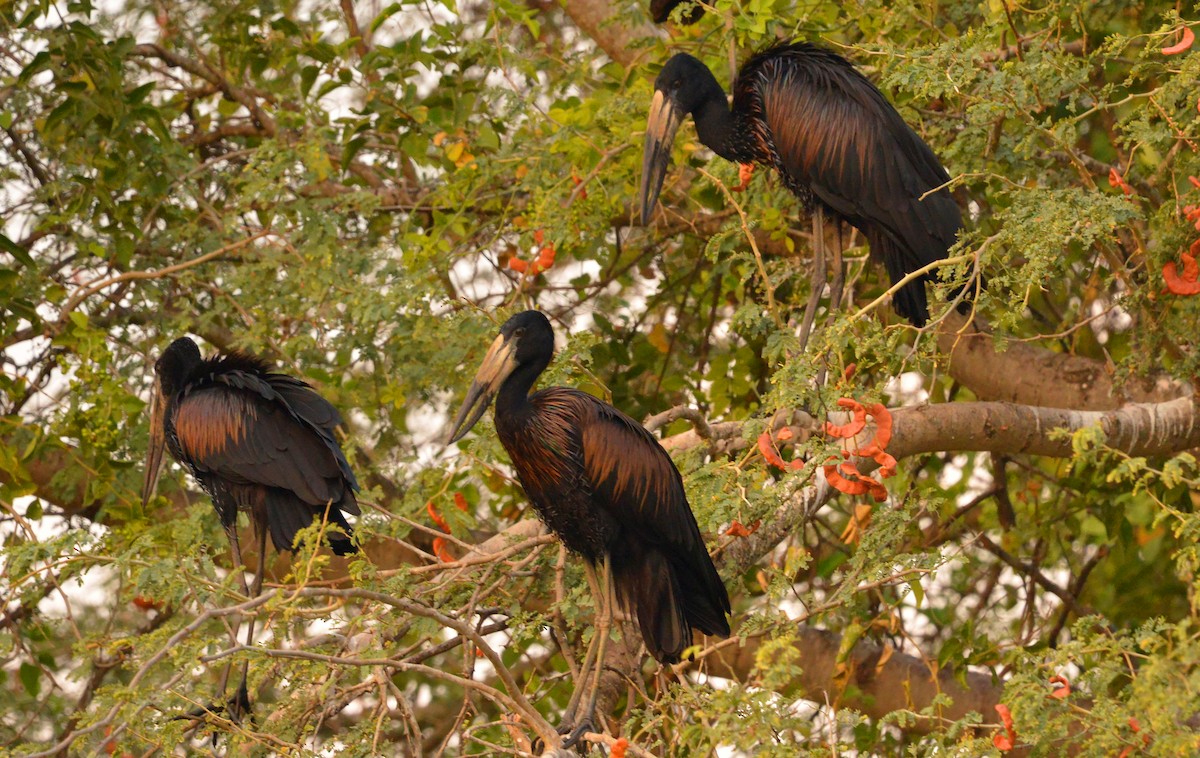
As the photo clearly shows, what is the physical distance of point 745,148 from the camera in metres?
5.08

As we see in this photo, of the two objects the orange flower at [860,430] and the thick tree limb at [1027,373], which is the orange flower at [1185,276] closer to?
the orange flower at [860,430]

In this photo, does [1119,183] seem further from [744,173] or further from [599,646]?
[599,646]

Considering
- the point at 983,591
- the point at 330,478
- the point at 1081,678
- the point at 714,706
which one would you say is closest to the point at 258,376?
A: the point at 330,478

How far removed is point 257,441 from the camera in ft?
16.3

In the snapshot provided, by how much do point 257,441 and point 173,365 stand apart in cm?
58

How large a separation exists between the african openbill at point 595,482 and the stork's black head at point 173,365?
1515 millimetres

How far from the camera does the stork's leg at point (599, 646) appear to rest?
13.1 feet

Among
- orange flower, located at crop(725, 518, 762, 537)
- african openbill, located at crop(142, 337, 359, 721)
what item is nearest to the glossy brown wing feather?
orange flower, located at crop(725, 518, 762, 537)

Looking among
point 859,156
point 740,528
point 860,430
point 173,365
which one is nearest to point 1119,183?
point 860,430

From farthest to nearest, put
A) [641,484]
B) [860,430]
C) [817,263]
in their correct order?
[817,263] → [641,484] → [860,430]

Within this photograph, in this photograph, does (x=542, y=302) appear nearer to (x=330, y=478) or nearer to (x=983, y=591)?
(x=330, y=478)

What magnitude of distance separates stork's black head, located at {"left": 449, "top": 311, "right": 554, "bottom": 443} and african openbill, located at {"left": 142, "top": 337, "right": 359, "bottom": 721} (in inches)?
31.3

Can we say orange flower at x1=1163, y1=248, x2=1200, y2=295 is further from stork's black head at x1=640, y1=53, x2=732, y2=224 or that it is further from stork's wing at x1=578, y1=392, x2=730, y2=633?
stork's black head at x1=640, y1=53, x2=732, y2=224

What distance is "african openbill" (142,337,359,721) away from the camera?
16.0 feet
